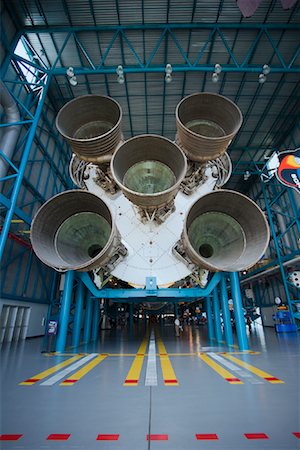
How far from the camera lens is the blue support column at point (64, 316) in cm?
764

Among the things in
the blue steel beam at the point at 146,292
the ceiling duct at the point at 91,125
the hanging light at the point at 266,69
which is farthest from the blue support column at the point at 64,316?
the hanging light at the point at 266,69

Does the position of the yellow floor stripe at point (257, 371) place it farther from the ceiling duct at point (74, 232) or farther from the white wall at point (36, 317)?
the white wall at point (36, 317)

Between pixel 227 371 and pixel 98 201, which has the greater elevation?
pixel 98 201

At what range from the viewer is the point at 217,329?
10.3m

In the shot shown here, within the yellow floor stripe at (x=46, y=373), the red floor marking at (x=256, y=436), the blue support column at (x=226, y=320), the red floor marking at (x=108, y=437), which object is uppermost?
the blue support column at (x=226, y=320)

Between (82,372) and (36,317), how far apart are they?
967 centimetres

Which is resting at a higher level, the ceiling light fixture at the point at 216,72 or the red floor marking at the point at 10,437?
the ceiling light fixture at the point at 216,72

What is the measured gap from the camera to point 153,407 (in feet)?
10.6

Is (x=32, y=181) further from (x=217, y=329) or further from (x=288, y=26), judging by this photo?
(x=288, y=26)

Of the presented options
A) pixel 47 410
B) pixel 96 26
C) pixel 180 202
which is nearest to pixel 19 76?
pixel 96 26

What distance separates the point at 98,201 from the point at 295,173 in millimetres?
11226

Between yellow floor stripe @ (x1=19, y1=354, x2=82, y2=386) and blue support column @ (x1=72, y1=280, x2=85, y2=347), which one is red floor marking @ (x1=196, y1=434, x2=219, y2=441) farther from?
blue support column @ (x1=72, y1=280, x2=85, y2=347)

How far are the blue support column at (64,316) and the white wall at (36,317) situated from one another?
4.99 meters

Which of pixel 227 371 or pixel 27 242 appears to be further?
pixel 27 242
